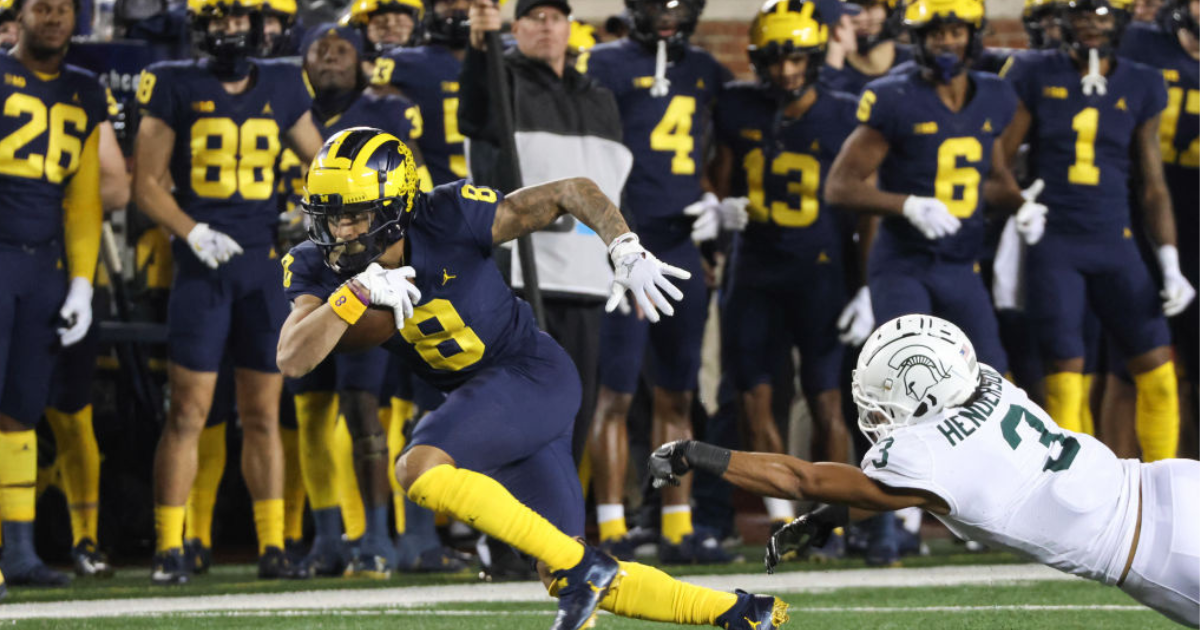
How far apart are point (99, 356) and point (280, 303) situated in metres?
1.46

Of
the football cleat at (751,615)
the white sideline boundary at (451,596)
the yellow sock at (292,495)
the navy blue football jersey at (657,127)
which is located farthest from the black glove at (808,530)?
the yellow sock at (292,495)

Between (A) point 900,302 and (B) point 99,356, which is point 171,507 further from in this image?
(A) point 900,302

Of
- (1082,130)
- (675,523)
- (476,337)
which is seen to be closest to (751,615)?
(476,337)

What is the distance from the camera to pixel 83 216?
21.1 ft

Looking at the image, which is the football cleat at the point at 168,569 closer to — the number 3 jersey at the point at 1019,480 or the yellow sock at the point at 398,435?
the yellow sock at the point at 398,435

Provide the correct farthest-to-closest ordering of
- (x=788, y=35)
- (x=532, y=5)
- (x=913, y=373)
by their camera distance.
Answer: (x=788, y=35) < (x=532, y=5) < (x=913, y=373)

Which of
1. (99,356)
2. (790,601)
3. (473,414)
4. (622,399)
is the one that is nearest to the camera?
(473,414)

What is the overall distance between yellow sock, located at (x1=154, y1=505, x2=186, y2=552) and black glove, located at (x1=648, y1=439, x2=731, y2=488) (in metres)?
3.15

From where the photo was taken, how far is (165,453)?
639 centimetres

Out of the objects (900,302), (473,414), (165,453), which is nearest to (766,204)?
(900,302)

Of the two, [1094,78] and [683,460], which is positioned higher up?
[1094,78]

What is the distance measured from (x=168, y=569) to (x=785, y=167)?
9.41 ft

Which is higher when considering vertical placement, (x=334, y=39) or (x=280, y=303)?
(x=334, y=39)

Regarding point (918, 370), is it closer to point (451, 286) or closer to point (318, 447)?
point (451, 286)
